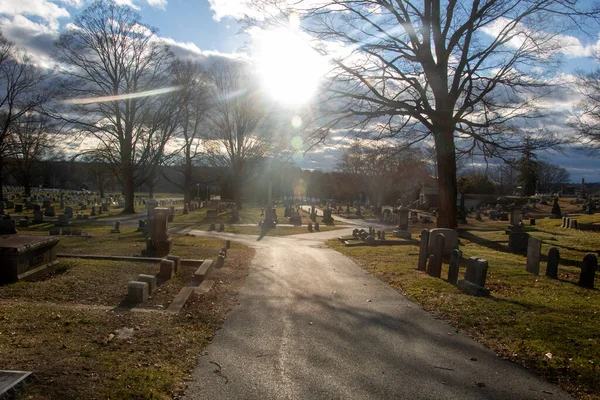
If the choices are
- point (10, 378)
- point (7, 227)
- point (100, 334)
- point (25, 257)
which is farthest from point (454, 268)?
point (7, 227)

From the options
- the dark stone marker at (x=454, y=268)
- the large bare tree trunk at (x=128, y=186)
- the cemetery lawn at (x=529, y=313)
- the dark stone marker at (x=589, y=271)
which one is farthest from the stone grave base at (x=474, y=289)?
the large bare tree trunk at (x=128, y=186)

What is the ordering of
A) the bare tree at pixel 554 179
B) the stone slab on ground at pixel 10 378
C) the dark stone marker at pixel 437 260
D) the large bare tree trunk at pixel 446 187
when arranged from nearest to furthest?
1. the stone slab on ground at pixel 10 378
2. the dark stone marker at pixel 437 260
3. the large bare tree trunk at pixel 446 187
4. the bare tree at pixel 554 179

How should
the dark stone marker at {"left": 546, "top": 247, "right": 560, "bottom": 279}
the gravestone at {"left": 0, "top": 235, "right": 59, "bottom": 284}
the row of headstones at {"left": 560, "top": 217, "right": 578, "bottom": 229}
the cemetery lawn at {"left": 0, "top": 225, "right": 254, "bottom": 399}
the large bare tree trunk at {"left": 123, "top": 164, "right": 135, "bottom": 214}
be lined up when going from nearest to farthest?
the cemetery lawn at {"left": 0, "top": 225, "right": 254, "bottom": 399}
the gravestone at {"left": 0, "top": 235, "right": 59, "bottom": 284}
the dark stone marker at {"left": 546, "top": 247, "right": 560, "bottom": 279}
the row of headstones at {"left": 560, "top": 217, "right": 578, "bottom": 229}
the large bare tree trunk at {"left": 123, "top": 164, "right": 135, "bottom": 214}

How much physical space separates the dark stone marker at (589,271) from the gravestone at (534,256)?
1.42 metres

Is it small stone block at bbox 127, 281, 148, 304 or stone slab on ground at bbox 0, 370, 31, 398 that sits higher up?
stone slab on ground at bbox 0, 370, 31, 398

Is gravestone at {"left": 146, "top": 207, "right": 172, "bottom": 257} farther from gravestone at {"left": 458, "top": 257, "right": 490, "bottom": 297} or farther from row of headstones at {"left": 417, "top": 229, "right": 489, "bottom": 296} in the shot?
gravestone at {"left": 458, "top": 257, "right": 490, "bottom": 297}

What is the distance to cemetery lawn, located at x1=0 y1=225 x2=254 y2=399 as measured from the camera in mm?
3818

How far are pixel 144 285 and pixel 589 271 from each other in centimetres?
885

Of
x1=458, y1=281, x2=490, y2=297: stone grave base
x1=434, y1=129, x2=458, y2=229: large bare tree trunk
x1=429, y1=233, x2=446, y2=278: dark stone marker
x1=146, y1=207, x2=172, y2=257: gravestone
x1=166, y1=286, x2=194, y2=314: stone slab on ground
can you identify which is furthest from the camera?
x1=434, y1=129, x2=458, y2=229: large bare tree trunk

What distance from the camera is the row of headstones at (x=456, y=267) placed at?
8.40 meters

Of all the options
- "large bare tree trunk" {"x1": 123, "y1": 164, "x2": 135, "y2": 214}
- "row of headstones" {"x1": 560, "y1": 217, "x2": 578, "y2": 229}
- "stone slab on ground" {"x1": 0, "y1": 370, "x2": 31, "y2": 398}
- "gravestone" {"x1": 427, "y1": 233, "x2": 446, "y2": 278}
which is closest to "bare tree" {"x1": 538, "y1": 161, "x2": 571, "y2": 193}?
"row of headstones" {"x1": 560, "y1": 217, "x2": 578, "y2": 229}

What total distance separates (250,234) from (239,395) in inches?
843

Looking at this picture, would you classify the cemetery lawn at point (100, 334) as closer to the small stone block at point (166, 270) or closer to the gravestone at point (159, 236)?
the small stone block at point (166, 270)

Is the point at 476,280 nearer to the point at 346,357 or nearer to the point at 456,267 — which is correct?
the point at 456,267
